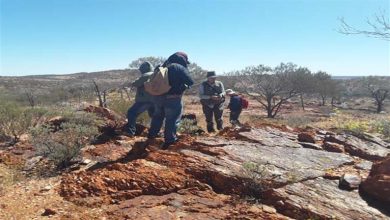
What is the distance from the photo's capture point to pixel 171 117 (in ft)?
21.4

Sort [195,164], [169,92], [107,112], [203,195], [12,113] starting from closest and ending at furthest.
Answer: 1. [203,195]
2. [195,164]
3. [169,92]
4. [12,113]
5. [107,112]

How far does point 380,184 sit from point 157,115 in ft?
12.2

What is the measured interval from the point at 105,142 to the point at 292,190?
12.2ft

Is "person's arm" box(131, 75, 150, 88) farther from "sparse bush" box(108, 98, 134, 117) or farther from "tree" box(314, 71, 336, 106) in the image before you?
"tree" box(314, 71, 336, 106)

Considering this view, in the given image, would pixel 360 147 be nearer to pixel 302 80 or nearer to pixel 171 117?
pixel 171 117

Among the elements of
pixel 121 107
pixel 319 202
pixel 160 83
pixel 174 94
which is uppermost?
pixel 160 83

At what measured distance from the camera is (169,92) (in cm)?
652

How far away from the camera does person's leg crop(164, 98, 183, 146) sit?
6449mm

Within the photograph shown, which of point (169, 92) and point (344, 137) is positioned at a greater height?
point (169, 92)

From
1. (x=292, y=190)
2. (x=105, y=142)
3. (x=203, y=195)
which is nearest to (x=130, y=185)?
(x=203, y=195)

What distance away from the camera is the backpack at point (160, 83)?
636cm

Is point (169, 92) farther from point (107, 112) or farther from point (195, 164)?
point (107, 112)

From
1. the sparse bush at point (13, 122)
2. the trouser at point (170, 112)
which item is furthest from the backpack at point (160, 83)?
the sparse bush at point (13, 122)

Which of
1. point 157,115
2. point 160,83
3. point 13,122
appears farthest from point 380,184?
point 13,122
